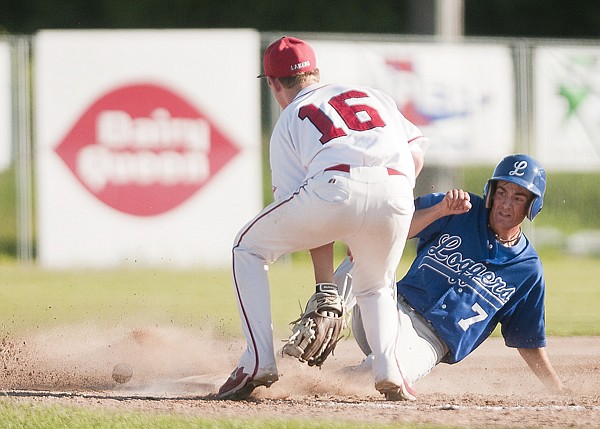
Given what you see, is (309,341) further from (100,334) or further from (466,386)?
(100,334)

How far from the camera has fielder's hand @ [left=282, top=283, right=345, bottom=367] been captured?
16.5 feet

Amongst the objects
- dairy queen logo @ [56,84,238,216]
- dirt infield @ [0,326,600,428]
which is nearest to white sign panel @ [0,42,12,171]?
dairy queen logo @ [56,84,238,216]

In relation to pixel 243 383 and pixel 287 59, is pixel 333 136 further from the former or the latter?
pixel 243 383

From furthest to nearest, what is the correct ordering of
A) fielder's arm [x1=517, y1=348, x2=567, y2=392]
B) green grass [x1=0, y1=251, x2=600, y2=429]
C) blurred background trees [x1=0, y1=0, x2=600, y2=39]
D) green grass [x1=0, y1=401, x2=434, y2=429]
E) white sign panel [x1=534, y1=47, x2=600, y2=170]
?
blurred background trees [x1=0, y1=0, x2=600, y2=39]
white sign panel [x1=534, y1=47, x2=600, y2=170]
fielder's arm [x1=517, y1=348, x2=567, y2=392]
green grass [x1=0, y1=251, x2=600, y2=429]
green grass [x1=0, y1=401, x2=434, y2=429]

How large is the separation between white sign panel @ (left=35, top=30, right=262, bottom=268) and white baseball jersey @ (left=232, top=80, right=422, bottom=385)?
251 inches

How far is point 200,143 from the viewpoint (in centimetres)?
1160

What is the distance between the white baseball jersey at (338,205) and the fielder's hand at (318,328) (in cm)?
11

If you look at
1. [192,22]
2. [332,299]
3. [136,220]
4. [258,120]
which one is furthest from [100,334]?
[192,22]

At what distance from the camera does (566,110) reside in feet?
43.2

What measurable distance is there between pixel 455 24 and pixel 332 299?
365 inches

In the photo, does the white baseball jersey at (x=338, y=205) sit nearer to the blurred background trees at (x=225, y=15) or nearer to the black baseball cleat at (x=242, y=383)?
the black baseball cleat at (x=242, y=383)

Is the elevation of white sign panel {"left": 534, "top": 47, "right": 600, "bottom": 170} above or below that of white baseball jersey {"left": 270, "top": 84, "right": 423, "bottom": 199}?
above

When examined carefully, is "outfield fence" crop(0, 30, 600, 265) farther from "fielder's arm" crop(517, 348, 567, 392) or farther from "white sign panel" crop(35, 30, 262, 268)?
"fielder's arm" crop(517, 348, 567, 392)

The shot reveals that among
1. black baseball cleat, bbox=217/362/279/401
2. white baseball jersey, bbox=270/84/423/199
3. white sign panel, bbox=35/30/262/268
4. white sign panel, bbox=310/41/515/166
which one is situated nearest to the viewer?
white baseball jersey, bbox=270/84/423/199
